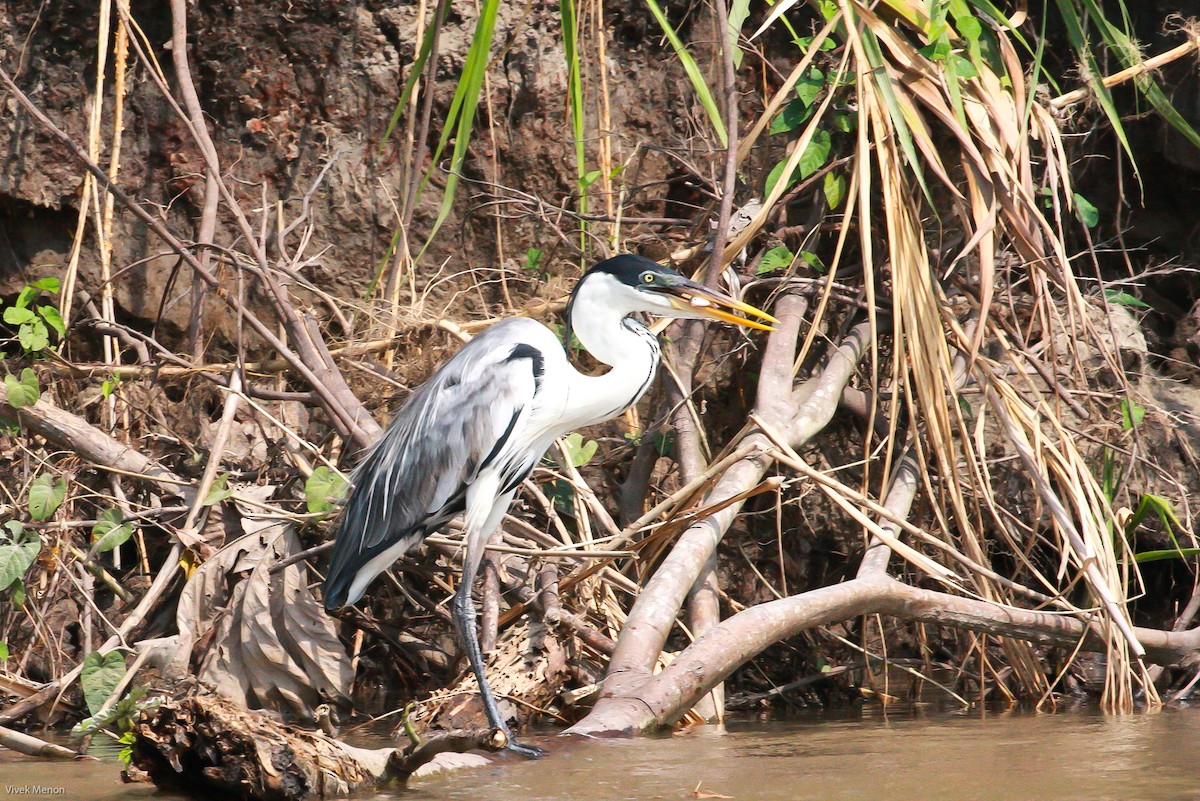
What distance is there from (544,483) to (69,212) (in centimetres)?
241

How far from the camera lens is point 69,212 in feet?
17.0

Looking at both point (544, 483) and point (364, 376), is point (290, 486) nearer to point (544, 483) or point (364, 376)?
point (364, 376)

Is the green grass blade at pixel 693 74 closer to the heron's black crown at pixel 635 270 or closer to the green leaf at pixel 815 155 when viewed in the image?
the green leaf at pixel 815 155

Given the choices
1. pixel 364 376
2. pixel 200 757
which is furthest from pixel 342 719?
pixel 200 757

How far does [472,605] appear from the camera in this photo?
3.63 metres

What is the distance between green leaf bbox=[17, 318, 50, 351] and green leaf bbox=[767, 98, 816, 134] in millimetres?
2587

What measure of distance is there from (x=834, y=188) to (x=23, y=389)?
9.23ft

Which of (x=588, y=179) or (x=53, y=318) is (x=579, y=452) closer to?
→ (x=588, y=179)

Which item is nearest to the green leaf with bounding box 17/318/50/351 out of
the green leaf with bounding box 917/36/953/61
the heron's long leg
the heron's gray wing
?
the heron's gray wing

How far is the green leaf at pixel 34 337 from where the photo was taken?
166 inches

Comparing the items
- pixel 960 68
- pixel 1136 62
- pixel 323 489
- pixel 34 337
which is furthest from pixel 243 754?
pixel 1136 62

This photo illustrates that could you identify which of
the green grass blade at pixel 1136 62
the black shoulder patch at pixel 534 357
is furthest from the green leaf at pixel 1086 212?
the black shoulder patch at pixel 534 357

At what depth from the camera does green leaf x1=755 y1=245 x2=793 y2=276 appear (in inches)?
173

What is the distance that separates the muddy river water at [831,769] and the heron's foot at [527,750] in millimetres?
26
